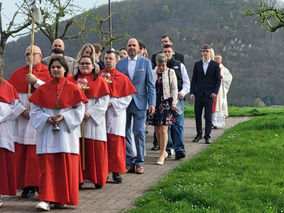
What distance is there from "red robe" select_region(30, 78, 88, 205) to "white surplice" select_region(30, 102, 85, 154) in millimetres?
68

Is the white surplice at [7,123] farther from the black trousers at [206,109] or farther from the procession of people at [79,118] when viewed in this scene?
the black trousers at [206,109]

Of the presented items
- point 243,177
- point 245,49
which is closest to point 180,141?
point 243,177

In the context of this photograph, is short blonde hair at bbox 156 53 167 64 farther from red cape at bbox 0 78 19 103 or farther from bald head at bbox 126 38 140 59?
red cape at bbox 0 78 19 103

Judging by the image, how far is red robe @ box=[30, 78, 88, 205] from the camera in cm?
868

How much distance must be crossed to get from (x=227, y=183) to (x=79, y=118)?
A: 8.04ft

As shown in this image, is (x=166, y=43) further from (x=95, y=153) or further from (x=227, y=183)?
(x=227, y=183)

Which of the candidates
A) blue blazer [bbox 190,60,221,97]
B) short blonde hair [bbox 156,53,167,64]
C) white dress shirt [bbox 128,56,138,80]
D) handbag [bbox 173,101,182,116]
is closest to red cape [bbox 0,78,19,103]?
white dress shirt [bbox 128,56,138,80]

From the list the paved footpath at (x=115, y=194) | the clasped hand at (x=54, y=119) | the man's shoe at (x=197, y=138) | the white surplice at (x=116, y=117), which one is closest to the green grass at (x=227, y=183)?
the paved footpath at (x=115, y=194)

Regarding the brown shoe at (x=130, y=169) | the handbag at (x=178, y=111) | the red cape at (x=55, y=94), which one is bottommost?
the brown shoe at (x=130, y=169)

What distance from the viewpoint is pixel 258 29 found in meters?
115

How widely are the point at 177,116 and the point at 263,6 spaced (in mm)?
5573

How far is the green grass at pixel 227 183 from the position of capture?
846 centimetres

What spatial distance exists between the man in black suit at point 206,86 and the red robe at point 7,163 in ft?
22.8

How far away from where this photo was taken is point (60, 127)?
8828 mm
